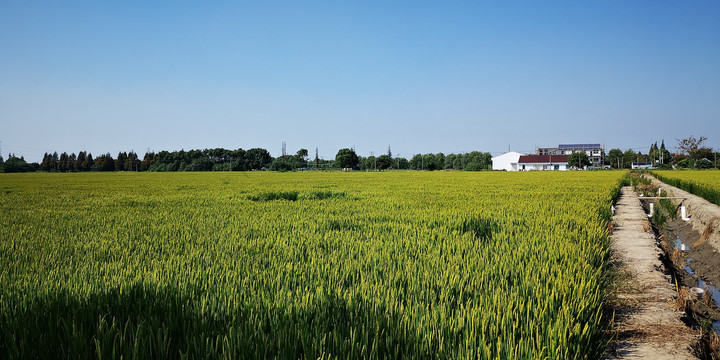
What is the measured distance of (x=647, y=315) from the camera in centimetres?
328

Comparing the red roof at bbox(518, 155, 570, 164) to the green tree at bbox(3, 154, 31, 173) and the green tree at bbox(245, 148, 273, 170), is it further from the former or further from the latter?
the green tree at bbox(3, 154, 31, 173)

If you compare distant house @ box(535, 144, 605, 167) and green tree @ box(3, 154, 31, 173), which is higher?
distant house @ box(535, 144, 605, 167)

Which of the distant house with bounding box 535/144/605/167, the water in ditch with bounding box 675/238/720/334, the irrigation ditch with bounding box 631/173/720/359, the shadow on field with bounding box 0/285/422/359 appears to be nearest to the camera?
the shadow on field with bounding box 0/285/422/359

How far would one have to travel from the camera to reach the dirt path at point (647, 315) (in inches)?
103

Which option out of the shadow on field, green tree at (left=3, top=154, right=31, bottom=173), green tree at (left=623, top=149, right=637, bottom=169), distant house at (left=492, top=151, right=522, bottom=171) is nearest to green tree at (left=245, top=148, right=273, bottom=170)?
green tree at (left=3, top=154, right=31, bottom=173)

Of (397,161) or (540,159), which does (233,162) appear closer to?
(397,161)

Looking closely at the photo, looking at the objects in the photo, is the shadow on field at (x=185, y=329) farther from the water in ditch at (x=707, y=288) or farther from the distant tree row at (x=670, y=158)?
the distant tree row at (x=670, y=158)

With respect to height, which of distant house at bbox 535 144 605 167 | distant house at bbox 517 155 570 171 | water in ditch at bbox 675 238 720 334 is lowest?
water in ditch at bbox 675 238 720 334

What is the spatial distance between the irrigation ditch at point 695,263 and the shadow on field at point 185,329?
214cm

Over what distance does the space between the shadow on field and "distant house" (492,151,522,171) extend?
11883cm

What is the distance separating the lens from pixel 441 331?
6.88 feet

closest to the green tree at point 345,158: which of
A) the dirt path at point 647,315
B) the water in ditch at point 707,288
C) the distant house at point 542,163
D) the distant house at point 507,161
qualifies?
the distant house at point 507,161

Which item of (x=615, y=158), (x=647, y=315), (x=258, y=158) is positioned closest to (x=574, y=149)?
(x=615, y=158)

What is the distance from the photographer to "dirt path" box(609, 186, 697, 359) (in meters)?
2.62
